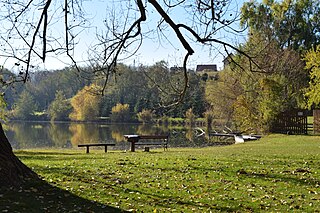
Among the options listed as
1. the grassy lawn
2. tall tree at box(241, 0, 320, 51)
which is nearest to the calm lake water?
tall tree at box(241, 0, 320, 51)

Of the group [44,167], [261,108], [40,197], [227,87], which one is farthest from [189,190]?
[227,87]

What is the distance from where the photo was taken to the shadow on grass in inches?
236

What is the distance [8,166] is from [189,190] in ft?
11.2

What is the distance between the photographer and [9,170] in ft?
23.6

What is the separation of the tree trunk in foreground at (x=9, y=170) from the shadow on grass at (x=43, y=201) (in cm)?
22

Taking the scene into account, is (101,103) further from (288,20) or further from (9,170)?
(9,170)

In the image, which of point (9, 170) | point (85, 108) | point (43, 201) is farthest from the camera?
point (85, 108)

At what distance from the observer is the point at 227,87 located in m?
41.1

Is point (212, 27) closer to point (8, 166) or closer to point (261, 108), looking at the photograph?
point (8, 166)

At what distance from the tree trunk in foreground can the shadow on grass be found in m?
0.22

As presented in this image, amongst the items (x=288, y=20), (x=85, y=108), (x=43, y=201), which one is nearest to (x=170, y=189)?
(x=43, y=201)

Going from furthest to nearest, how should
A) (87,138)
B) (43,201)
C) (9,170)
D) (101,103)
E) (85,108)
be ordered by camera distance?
(101,103) < (85,108) < (87,138) < (9,170) < (43,201)

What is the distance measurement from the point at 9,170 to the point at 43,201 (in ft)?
4.00

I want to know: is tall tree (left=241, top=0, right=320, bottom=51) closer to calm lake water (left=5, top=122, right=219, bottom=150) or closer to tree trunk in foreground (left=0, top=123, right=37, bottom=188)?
calm lake water (left=5, top=122, right=219, bottom=150)
